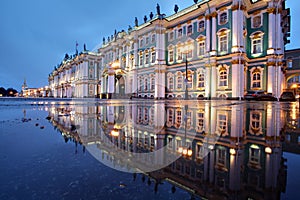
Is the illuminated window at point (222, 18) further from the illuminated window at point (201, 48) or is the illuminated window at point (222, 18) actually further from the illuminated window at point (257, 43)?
the illuminated window at point (257, 43)

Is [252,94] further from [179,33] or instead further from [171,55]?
[179,33]

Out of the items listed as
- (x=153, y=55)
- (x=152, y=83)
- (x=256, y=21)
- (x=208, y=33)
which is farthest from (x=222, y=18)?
(x=152, y=83)

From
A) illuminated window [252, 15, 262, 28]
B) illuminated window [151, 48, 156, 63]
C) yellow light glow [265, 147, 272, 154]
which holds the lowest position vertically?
yellow light glow [265, 147, 272, 154]

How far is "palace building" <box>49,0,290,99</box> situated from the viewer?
1961cm

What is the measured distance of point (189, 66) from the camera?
25.2 m

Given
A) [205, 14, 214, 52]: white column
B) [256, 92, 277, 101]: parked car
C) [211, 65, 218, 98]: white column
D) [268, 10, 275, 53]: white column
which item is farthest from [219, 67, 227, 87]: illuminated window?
[268, 10, 275, 53]: white column

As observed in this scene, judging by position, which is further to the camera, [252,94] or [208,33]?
[208,33]

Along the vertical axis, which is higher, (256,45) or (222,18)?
(222,18)

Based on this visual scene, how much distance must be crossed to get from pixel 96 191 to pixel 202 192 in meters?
0.64

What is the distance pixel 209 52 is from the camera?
22.2 m

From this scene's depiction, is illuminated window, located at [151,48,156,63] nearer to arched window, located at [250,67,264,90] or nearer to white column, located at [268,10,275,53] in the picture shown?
arched window, located at [250,67,264,90]

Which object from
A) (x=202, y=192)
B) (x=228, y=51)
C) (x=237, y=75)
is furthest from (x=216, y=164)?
(x=228, y=51)

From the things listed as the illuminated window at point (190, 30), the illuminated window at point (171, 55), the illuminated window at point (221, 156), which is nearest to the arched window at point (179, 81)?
the illuminated window at point (171, 55)

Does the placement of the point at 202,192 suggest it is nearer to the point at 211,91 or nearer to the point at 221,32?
the point at 211,91
